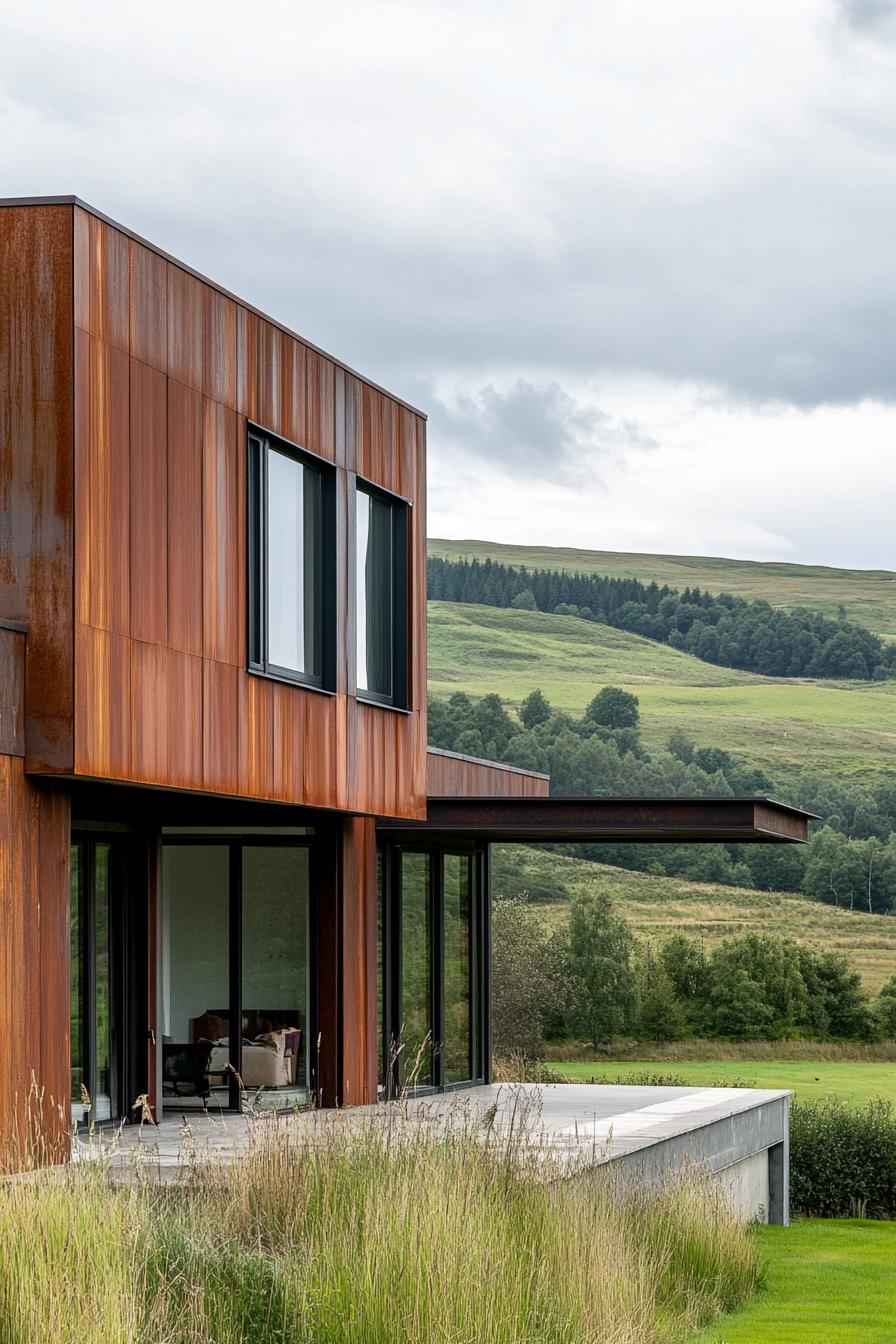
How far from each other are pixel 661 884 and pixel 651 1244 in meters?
61.6

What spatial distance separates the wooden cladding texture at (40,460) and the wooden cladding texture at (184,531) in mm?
78

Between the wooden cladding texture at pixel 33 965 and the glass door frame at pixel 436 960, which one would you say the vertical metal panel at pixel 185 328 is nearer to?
the wooden cladding texture at pixel 33 965

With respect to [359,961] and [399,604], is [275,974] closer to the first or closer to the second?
[359,961]

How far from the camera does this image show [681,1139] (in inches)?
504

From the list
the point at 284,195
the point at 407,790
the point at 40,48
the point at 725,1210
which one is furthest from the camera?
the point at 284,195

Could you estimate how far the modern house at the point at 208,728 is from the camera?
9352 millimetres

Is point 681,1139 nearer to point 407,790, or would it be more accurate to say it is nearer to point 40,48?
point 407,790

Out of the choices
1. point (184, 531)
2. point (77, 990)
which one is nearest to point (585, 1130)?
point (77, 990)

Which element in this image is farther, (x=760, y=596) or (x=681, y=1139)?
(x=760, y=596)

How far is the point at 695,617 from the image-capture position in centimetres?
11869

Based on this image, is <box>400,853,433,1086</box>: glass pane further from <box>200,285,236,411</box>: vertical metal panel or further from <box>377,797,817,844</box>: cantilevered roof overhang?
<box>200,285,236,411</box>: vertical metal panel

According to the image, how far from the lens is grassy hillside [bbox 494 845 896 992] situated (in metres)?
63.3

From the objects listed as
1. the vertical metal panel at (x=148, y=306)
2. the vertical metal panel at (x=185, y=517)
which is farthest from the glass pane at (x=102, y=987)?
the vertical metal panel at (x=148, y=306)

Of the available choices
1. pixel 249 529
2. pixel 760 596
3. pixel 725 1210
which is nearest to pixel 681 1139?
pixel 725 1210
